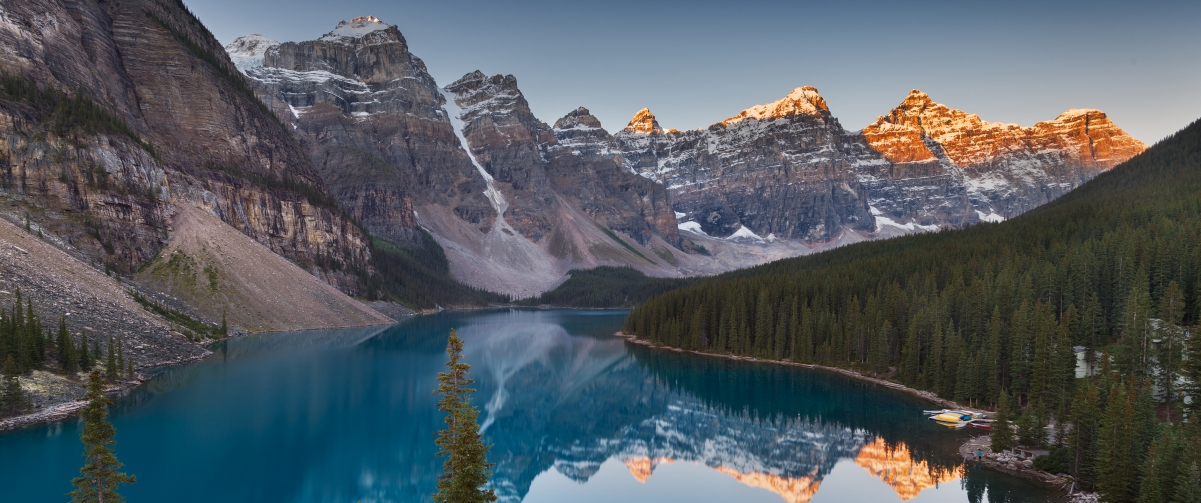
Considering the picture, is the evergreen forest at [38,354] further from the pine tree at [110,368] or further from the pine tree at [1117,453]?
the pine tree at [1117,453]

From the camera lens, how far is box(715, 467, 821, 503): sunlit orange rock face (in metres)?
35.0

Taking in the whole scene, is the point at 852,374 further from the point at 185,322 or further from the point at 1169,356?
the point at 185,322

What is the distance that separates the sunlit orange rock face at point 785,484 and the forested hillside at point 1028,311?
40.7 feet

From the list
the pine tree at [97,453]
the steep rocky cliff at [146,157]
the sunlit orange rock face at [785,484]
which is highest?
the steep rocky cliff at [146,157]

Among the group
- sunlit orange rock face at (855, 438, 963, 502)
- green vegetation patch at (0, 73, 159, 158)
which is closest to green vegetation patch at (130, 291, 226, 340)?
green vegetation patch at (0, 73, 159, 158)

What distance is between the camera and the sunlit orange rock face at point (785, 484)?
115 feet

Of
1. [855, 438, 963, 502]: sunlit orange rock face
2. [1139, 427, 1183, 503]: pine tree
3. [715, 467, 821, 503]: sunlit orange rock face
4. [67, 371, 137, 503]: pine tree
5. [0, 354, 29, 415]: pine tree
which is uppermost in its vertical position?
[67, 371, 137, 503]: pine tree

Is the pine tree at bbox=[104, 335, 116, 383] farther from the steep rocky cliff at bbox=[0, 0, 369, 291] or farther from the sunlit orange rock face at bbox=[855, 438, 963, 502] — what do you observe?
the sunlit orange rock face at bbox=[855, 438, 963, 502]

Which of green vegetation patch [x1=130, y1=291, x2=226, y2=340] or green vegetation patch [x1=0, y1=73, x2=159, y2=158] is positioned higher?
green vegetation patch [x1=0, y1=73, x2=159, y2=158]

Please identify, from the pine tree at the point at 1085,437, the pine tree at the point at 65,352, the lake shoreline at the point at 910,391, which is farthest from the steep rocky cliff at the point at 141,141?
the pine tree at the point at 1085,437

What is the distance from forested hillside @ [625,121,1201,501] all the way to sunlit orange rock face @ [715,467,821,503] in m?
12.4

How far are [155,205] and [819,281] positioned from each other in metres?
94.2

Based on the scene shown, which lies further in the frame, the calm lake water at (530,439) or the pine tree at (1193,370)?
the pine tree at (1193,370)

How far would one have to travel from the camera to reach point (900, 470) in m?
37.5
